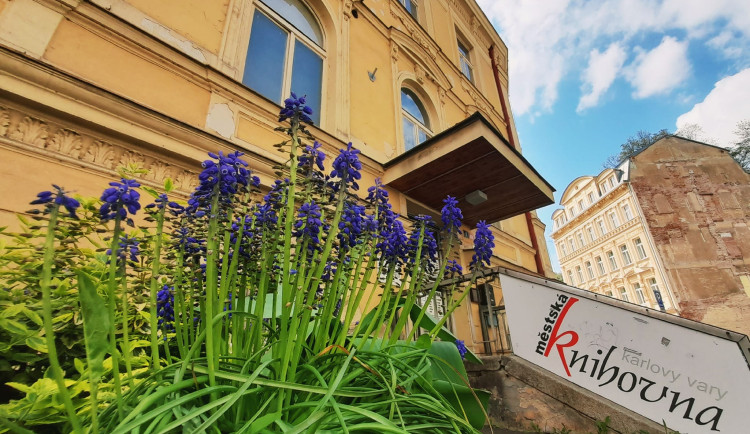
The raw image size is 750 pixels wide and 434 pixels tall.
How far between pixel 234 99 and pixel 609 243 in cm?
3144

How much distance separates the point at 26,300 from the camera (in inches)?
38.7

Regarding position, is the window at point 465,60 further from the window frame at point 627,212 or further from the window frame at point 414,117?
the window frame at point 627,212

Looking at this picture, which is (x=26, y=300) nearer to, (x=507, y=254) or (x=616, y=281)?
(x=507, y=254)

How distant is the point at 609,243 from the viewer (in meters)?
26.4

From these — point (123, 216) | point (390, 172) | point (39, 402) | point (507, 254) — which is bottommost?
point (39, 402)

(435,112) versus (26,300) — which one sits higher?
(435,112)

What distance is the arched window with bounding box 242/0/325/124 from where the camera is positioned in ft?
13.5

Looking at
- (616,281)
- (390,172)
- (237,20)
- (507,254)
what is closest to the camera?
(237,20)

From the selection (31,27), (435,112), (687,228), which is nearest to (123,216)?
(31,27)

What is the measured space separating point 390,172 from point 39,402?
418cm

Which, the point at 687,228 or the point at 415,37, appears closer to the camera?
the point at 415,37

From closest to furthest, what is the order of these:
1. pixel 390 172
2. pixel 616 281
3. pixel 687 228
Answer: pixel 390 172 < pixel 687 228 < pixel 616 281

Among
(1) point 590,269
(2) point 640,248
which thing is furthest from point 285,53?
(1) point 590,269

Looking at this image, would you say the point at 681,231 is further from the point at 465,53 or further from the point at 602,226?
the point at 465,53
